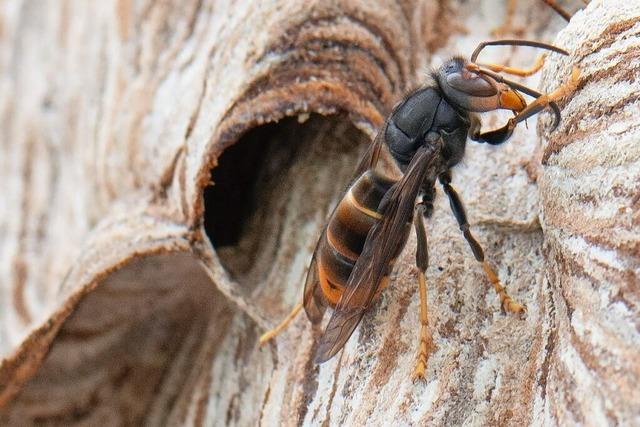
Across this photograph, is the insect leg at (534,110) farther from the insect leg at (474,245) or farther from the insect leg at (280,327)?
the insect leg at (280,327)

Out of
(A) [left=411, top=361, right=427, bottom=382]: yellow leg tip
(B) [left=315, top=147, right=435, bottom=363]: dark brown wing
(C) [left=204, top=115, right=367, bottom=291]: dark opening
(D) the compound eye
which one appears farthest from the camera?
(C) [left=204, top=115, right=367, bottom=291]: dark opening

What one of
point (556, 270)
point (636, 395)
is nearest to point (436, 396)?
point (556, 270)

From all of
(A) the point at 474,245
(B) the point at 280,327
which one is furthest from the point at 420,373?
(B) the point at 280,327

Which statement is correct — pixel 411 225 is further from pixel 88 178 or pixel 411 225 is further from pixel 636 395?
pixel 88 178

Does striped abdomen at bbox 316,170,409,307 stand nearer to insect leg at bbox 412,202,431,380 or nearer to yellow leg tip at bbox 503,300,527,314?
insect leg at bbox 412,202,431,380

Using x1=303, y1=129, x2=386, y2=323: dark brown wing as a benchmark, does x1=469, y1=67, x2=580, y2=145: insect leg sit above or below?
above

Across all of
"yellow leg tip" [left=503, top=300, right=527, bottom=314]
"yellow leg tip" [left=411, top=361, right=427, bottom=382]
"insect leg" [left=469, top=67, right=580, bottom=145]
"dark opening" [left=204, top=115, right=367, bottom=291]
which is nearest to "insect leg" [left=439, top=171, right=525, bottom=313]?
"yellow leg tip" [left=503, top=300, right=527, bottom=314]
